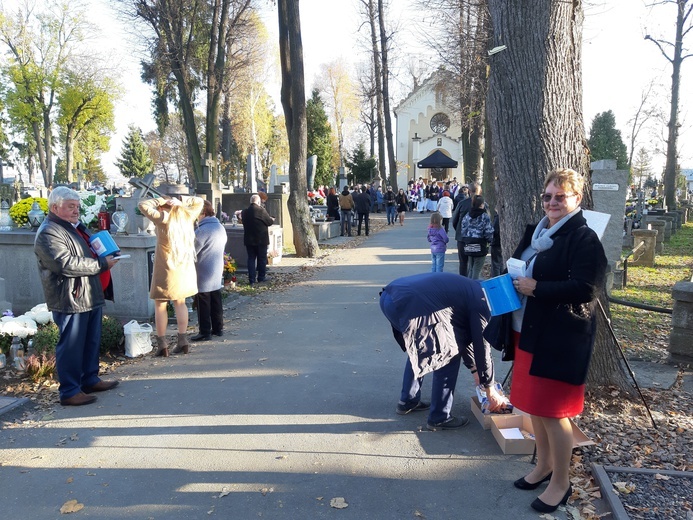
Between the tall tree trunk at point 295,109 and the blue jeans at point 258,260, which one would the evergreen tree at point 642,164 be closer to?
the tall tree trunk at point 295,109

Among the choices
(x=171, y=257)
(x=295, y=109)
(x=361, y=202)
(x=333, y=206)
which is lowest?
(x=171, y=257)

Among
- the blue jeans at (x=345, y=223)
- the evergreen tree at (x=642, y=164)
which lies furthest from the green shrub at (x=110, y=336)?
the evergreen tree at (x=642, y=164)

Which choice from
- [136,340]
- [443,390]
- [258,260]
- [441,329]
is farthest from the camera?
[258,260]

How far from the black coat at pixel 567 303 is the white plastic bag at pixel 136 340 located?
5.01 meters

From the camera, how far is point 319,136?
4959cm

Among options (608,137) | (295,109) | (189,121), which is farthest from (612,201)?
(608,137)

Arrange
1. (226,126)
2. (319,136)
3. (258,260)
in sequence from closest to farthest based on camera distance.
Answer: (258,260), (226,126), (319,136)

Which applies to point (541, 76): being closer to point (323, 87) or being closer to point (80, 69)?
point (80, 69)

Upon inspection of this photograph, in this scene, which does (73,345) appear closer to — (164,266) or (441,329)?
(164,266)

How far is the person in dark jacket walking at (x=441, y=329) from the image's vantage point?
4203 mm

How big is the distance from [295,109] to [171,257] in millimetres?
9169

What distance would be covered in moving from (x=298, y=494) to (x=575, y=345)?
2.00 meters

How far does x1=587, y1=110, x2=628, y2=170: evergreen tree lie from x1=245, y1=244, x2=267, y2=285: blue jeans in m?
48.0

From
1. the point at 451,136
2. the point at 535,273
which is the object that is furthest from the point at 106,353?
the point at 451,136
